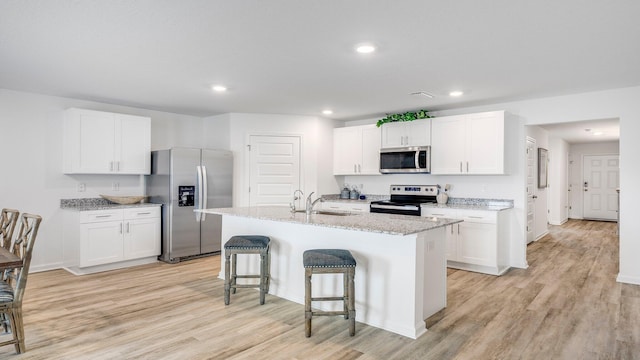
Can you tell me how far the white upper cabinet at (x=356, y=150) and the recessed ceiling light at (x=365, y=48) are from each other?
315 cm

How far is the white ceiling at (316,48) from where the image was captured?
2387mm

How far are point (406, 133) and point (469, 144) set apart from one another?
0.99 m

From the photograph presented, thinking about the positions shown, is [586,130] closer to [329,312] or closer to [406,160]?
[406,160]

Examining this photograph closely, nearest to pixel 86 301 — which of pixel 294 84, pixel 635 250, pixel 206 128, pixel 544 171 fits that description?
pixel 294 84

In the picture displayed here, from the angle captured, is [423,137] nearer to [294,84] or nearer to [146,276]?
[294,84]

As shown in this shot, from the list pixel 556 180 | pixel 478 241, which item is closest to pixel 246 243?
pixel 478 241

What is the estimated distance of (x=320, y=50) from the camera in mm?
3119

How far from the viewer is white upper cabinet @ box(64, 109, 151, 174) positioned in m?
4.98

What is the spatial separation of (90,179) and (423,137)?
4.86 metres

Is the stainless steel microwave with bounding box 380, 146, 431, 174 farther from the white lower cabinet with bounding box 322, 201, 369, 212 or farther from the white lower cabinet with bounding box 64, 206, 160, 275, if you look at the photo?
the white lower cabinet with bounding box 64, 206, 160, 275

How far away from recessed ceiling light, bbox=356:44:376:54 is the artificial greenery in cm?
280

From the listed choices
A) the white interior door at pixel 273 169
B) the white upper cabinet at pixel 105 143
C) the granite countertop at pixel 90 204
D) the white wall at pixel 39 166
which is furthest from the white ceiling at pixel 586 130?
the white wall at pixel 39 166

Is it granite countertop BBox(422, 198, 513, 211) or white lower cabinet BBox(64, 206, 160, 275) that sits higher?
granite countertop BBox(422, 198, 513, 211)

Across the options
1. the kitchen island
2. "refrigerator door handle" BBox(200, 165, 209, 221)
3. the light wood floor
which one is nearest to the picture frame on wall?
the light wood floor
